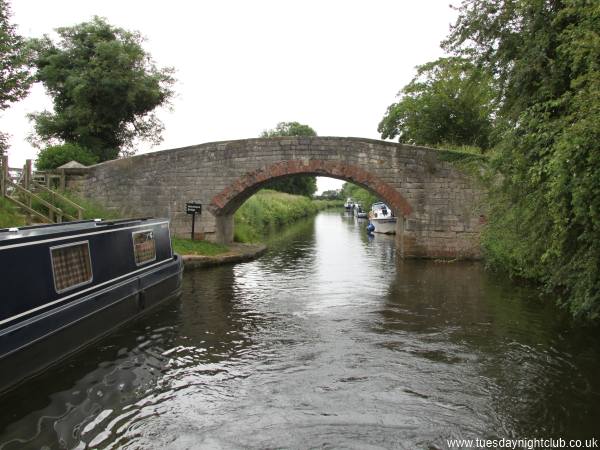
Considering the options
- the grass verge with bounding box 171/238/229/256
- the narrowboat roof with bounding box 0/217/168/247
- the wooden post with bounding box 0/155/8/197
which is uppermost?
the wooden post with bounding box 0/155/8/197

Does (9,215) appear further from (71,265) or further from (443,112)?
(443,112)

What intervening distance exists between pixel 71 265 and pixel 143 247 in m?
2.14

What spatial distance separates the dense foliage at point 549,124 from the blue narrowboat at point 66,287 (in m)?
5.21

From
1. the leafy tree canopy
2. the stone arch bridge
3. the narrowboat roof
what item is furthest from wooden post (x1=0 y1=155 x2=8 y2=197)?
the leafy tree canopy

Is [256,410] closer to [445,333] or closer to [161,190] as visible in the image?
[445,333]

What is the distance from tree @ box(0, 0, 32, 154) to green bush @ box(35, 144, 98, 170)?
377 centimetres

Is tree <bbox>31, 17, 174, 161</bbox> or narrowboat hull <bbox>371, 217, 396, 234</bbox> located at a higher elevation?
tree <bbox>31, 17, 174, 161</bbox>

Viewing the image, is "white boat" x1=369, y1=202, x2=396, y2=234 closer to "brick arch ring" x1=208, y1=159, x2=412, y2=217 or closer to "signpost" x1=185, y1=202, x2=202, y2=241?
"brick arch ring" x1=208, y1=159, x2=412, y2=217

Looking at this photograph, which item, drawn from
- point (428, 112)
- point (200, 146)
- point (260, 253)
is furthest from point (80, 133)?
point (428, 112)

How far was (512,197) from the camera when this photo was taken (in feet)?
23.0

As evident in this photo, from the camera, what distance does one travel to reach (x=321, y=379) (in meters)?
5.17

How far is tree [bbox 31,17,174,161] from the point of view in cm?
1634

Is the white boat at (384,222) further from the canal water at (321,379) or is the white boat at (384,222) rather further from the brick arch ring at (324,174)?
the canal water at (321,379)

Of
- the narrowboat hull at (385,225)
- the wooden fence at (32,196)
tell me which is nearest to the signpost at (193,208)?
the wooden fence at (32,196)
